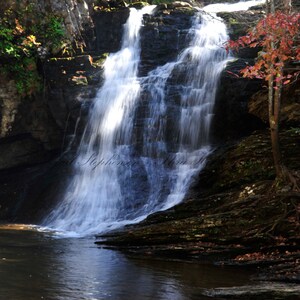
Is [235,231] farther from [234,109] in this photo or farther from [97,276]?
[234,109]

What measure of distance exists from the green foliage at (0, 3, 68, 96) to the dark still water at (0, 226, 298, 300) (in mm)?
10609

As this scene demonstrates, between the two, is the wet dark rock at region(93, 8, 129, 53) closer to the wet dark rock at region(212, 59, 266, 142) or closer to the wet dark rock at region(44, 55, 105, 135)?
the wet dark rock at region(44, 55, 105, 135)

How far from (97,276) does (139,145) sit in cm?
1013

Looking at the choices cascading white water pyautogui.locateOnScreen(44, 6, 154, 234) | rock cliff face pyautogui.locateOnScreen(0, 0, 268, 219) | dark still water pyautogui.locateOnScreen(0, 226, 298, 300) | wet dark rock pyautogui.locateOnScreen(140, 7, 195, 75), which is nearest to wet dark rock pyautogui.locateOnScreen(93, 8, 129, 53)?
rock cliff face pyautogui.locateOnScreen(0, 0, 268, 219)

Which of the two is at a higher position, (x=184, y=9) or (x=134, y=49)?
(x=184, y=9)

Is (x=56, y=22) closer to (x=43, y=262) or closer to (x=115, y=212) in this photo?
(x=115, y=212)

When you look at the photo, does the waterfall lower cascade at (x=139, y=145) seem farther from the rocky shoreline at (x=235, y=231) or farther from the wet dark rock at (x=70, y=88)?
the rocky shoreline at (x=235, y=231)

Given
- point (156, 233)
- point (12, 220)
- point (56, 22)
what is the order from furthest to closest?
point (56, 22)
point (12, 220)
point (156, 233)

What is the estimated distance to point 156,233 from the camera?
1028 centimetres

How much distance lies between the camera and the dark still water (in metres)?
6.32

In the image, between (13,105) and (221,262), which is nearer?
(221,262)

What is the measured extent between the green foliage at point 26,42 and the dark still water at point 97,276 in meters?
10.6

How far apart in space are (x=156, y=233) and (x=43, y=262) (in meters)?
3.01

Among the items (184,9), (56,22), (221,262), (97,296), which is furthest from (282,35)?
(184,9)
